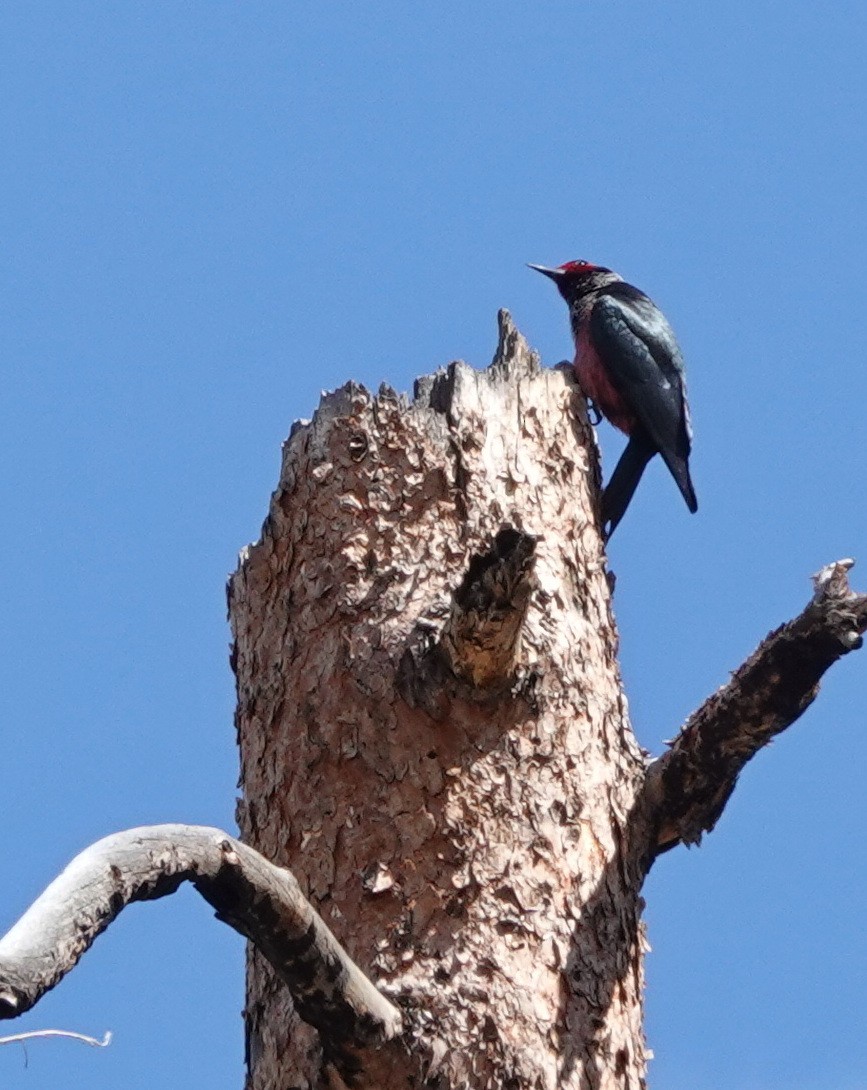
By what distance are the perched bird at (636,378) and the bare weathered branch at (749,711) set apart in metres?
1.73

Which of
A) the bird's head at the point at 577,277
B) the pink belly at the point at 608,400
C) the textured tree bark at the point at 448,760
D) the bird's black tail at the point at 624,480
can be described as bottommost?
the textured tree bark at the point at 448,760

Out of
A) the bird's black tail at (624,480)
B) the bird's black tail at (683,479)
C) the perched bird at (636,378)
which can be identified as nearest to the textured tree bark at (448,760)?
the bird's black tail at (624,480)

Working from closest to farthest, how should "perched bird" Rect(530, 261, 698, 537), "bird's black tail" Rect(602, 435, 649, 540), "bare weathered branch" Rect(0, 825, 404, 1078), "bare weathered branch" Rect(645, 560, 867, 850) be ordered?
"bare weathered branch" Rect(0, 825, 404, 1078) < "bare weathered branch" Rect(645, 560, 867, 850) < "bird's black tail" Rect(602, 435, 649, 540) < "perched bird" Rect(530, 261, 698, 537)

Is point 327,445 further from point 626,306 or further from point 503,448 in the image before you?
point 626,306

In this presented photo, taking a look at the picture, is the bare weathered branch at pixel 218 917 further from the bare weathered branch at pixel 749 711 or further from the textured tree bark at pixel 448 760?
the bare weathered branch at pixel 749 711

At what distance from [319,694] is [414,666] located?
26 centimetres

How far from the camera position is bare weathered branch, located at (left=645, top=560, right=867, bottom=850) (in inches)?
124

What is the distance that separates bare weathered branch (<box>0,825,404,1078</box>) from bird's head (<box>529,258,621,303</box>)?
4472 millimetres

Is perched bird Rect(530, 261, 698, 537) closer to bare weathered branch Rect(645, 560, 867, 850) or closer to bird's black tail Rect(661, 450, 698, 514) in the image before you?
bird's black tail Rect(661, 450, 698, 514)

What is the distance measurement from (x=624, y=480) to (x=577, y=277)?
2.19 meters

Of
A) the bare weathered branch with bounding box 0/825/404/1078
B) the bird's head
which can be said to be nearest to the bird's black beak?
the bird's head

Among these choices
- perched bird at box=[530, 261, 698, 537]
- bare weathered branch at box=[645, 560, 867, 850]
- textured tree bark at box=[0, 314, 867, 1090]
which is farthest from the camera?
perched bird at box=[530, 261, 698, 537]

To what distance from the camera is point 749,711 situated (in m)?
3.33

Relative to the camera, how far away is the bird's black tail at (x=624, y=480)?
4.75m
